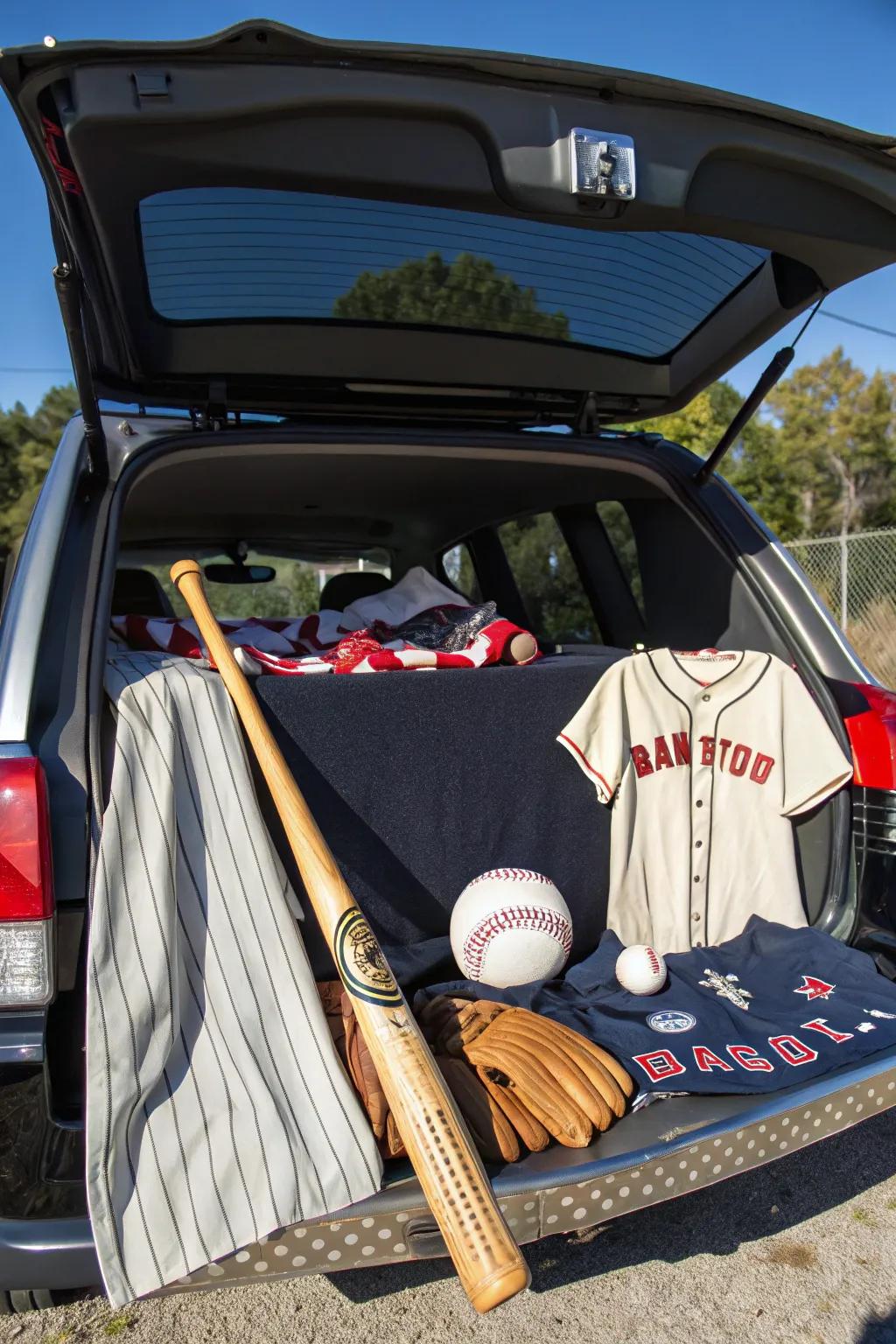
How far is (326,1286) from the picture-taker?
2002 mm

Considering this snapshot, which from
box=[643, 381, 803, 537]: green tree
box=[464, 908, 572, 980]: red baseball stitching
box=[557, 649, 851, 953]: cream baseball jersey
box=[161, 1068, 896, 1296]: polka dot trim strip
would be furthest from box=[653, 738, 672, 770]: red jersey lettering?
box=[643, 381, 803, 537]: green tree

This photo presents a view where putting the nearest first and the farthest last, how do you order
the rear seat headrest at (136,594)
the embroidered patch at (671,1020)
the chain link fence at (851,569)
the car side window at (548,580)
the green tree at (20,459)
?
the embroidered patch at (671,1020)
the rear seat headrest at (136,594)
the car side window at (548,580)
the chain link fence at (851,569)
the green tree at (20,459)

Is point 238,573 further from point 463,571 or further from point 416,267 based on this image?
point 416,267

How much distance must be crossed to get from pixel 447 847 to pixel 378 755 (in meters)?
0.29

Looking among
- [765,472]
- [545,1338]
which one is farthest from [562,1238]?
[765,472]

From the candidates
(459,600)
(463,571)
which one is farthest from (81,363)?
(463,571)

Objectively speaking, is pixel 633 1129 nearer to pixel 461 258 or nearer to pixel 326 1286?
pixel 326 1286

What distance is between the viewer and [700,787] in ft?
8.46

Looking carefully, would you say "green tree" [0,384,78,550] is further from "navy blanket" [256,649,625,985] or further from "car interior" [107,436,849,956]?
"navy blanket" [256,649,625,985]

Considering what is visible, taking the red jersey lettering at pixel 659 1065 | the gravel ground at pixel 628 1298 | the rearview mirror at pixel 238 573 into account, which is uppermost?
the rearview mirror at pixel 238 573

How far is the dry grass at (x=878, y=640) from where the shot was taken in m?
6.57

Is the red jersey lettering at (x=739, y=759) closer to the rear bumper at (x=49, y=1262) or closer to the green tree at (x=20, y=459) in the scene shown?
the rear bumper at (x=49, y=1262)

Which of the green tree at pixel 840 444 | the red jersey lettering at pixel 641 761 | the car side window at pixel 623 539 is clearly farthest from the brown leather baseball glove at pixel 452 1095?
the green tree at pixel 840 444

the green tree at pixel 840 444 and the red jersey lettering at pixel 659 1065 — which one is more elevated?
the green tree at pixel 840 444
